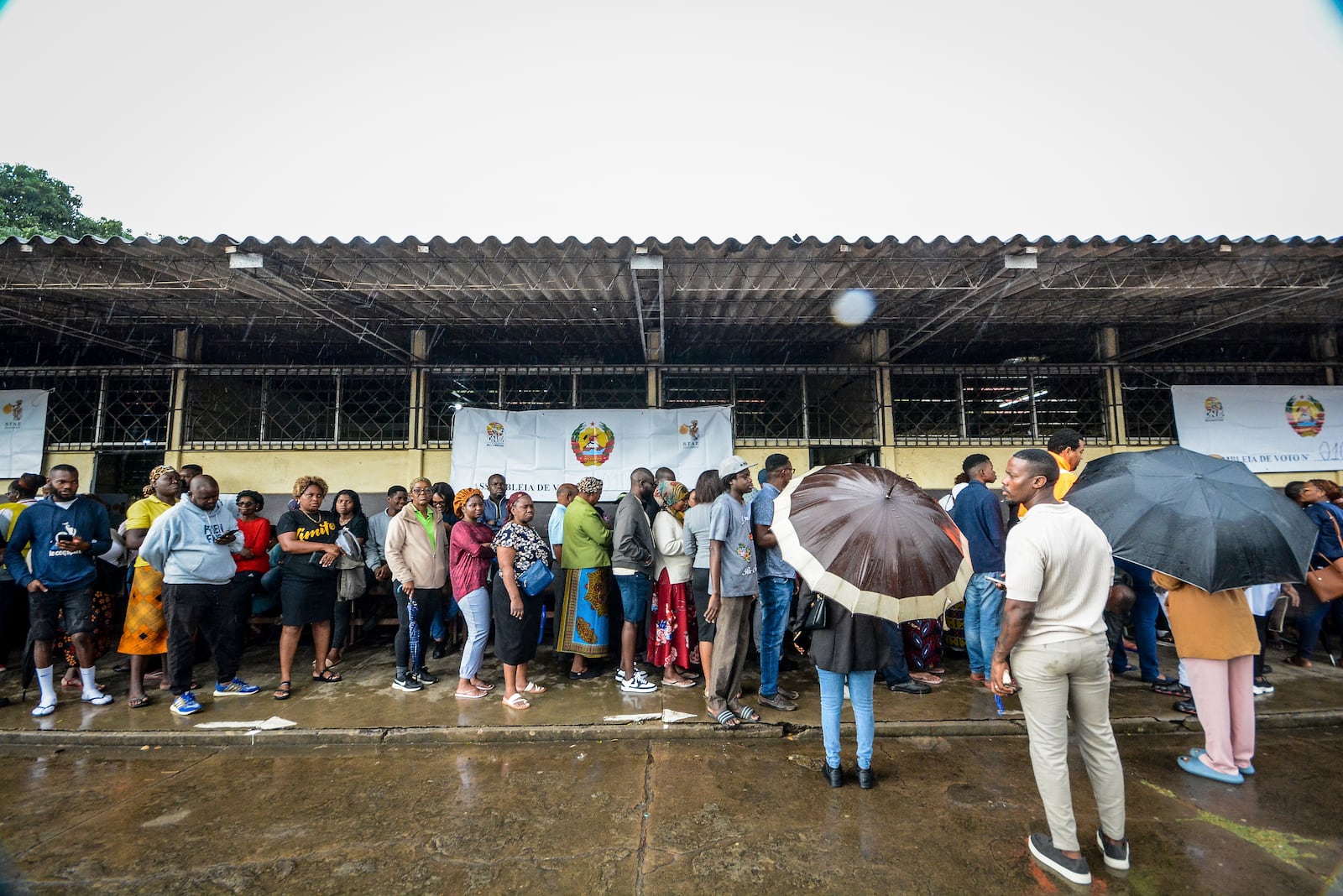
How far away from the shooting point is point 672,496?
4.90 m

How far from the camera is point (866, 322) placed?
24.5 ft

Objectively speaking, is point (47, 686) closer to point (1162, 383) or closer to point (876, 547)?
point (876, 547)

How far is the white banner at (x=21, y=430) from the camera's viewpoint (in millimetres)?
7801

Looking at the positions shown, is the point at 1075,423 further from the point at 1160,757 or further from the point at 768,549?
the point at 768,549

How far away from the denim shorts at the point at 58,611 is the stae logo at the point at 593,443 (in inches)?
186

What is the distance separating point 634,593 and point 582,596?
506 mm

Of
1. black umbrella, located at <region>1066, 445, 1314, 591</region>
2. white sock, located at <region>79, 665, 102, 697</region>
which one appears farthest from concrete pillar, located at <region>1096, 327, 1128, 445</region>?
white sock, located at <region>79, 665, 102, 697</region>

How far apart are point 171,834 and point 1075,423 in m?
10.4

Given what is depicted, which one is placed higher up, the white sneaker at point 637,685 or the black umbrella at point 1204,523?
the black umbrella at point 1204,523

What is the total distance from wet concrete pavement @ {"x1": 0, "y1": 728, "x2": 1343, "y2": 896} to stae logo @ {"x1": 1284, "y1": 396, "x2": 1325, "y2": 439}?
6101 millimetres

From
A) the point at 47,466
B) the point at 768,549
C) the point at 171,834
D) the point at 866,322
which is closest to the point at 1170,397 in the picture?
the point at 866,322

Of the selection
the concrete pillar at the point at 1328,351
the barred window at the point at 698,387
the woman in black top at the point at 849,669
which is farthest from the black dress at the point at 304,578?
the concrete pillar at the point at 1328,351

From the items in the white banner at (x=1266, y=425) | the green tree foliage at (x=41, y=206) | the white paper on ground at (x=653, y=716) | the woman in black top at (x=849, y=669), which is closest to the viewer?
the woman in black top at (x=849, y=669)

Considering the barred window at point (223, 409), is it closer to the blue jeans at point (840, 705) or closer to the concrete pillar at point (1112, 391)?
the blue jeans at point (840, 705)
